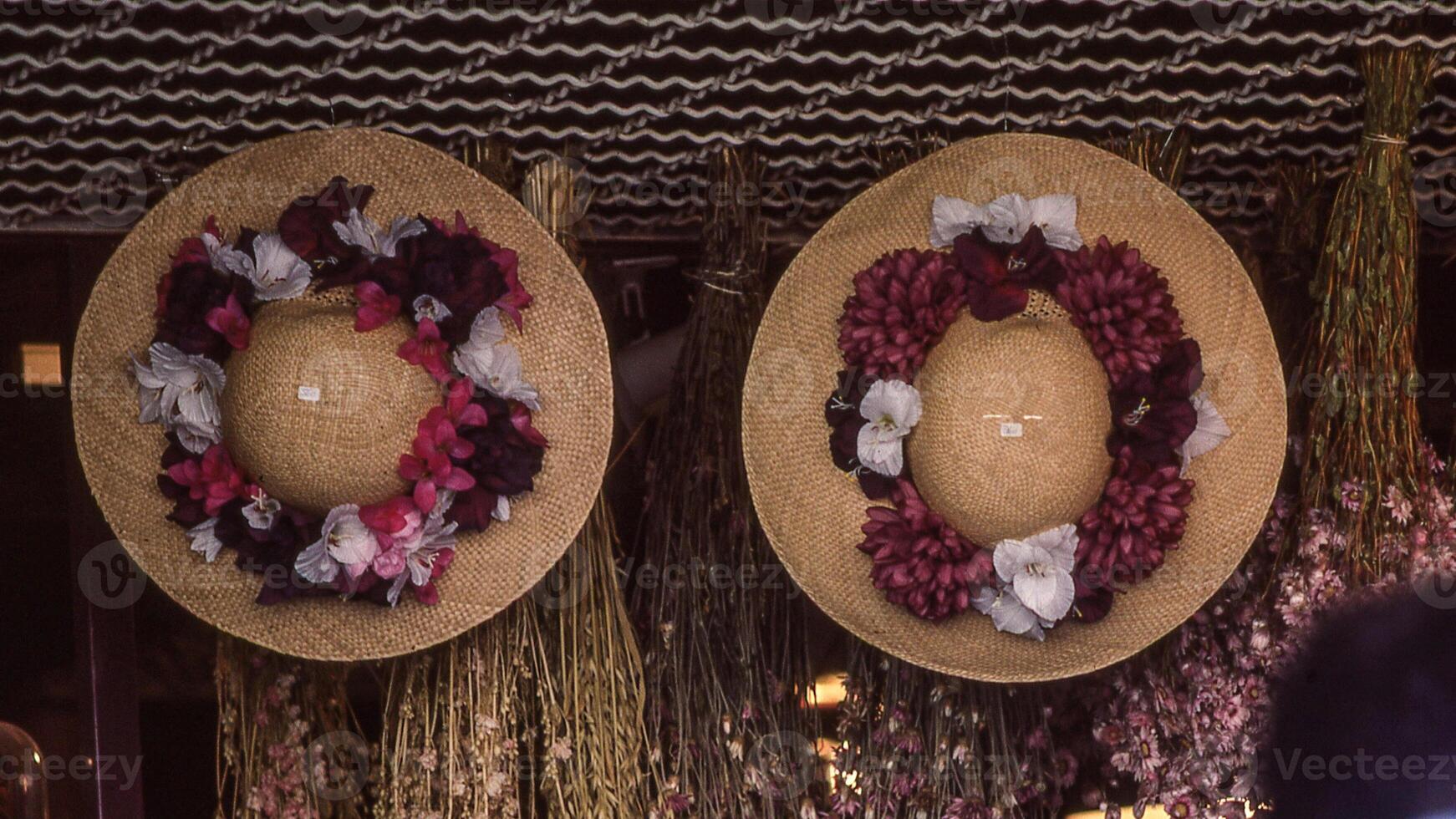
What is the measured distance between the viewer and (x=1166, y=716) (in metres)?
2.27

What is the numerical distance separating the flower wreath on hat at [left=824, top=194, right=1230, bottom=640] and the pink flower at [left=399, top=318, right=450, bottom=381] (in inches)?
23.9

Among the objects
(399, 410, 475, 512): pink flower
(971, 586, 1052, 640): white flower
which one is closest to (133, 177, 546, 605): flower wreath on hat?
(399, 410, 475, 512): pink flower

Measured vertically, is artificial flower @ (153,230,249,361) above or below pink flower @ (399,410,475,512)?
above

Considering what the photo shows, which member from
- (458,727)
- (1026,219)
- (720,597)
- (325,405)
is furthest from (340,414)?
(1026,219)

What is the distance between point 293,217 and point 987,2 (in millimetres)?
1128

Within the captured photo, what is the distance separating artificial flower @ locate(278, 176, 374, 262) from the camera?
208 centimetres

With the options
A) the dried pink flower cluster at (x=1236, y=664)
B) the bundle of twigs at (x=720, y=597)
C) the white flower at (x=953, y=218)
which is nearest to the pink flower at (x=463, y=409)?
the bundle of twigs at (x=720, y=597)

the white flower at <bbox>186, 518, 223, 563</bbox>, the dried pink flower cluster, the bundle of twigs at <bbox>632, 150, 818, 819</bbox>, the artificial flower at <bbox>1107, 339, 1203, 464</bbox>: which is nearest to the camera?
the artificial flower at <bbox>1107, 339, 1203, 464</bbox>

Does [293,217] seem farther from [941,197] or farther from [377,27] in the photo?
[941,197]

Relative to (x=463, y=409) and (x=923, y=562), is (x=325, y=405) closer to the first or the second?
(x=463, y=409)

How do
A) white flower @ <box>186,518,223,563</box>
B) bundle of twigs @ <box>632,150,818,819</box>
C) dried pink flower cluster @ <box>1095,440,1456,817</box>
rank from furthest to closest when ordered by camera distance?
bundle of twigs @ <box>632,150,818,819</box>
dried pink flower cluster @ <box>1095,440,1456,817</box>
white flower @ <box>186,518,223,563</box>

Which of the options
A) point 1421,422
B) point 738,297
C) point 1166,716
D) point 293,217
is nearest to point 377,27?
point 293,217

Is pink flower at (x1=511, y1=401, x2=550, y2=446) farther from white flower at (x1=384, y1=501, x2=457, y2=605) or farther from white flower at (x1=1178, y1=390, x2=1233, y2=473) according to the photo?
white flower at (x1=1178, y1=390, x2=1233, y2=473)

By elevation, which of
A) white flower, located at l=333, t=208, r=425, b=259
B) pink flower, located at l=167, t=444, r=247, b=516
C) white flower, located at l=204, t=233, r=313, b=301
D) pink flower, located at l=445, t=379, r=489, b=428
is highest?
white flower, located at l=333, t=208, r=425, b=259
